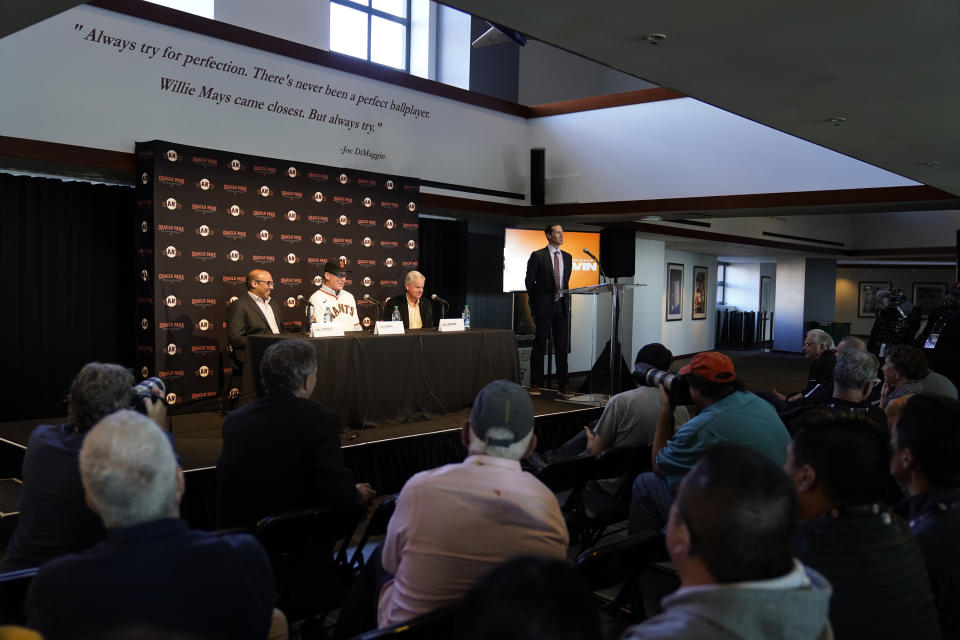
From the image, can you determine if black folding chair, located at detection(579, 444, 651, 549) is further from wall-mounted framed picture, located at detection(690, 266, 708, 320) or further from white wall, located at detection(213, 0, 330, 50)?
wall-mounted framed picture, located at detection(690, 266, 708, 320)

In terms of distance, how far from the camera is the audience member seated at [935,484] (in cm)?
171

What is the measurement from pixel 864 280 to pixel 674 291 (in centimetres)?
1063

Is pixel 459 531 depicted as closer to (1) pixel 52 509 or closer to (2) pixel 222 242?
(1) pixel 52 509

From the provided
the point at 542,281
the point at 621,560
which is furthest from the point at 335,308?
the point at 621,560

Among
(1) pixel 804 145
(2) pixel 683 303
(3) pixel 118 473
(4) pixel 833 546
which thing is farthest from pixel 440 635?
(2) pixel 683 303

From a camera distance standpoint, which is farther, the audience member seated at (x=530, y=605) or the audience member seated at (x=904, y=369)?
the audience member seated at (x=904, y=369)

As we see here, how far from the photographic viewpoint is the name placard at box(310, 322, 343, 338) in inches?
190

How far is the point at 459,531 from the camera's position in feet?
5.40

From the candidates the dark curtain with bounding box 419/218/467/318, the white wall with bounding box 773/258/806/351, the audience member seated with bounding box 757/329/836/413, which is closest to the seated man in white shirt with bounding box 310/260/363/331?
the dark curtain with bounding box 419/218/467/318

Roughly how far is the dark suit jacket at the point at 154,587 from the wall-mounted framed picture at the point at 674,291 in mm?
11907

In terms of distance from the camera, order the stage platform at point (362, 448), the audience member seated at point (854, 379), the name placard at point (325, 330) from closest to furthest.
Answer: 1. the audience member seated at point (854, 379)
2. the stage platform at point (362, 448)
3. the name placard at point (325, 330)

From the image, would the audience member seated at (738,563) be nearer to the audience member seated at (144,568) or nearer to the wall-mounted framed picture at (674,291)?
the audience member seated at (144,568)

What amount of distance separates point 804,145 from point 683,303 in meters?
6.18

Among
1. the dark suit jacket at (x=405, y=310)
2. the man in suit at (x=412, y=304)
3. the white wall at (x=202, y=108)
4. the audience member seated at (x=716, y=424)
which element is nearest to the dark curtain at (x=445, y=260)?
the white wall at (x=202, y=108)
